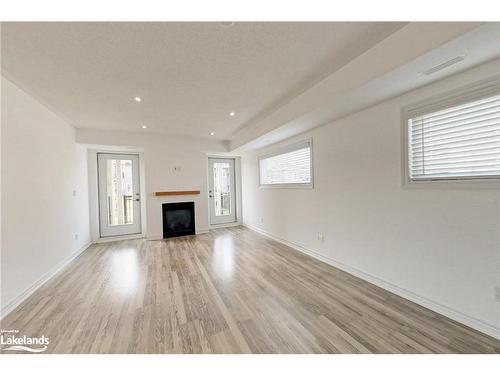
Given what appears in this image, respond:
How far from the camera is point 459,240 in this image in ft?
5.74

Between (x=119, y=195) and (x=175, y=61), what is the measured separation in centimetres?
425

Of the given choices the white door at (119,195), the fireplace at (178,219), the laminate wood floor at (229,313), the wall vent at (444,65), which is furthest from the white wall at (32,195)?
the wall vent at (444,65)

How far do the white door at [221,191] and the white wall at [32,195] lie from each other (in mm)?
3212

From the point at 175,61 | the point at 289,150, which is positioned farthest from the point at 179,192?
the point at 175,61

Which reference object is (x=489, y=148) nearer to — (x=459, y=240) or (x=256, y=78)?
(x=459, y=240)

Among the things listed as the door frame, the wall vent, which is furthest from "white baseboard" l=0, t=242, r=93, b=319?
the wall vent

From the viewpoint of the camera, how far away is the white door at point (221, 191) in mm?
5980

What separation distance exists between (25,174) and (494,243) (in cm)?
491

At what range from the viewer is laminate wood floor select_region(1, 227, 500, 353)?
1522mm

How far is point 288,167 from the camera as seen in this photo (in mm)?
4113

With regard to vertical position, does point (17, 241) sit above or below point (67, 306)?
above

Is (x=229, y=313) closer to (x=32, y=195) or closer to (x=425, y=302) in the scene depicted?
(x=425, y=302)
